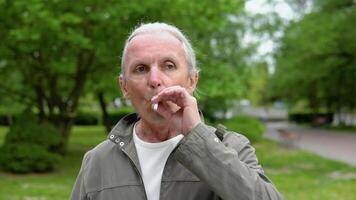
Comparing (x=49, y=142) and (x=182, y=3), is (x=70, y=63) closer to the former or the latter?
(x=49, y=142)

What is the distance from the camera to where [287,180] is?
37.6 ft

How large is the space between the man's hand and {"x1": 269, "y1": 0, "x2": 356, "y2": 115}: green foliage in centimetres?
2059

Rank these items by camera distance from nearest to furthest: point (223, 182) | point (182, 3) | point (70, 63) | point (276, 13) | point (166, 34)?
1. point (223, 182)
2. point (166, 34)
3. point (182, 3)
4. point (70, 63)
5. point (276, 13)

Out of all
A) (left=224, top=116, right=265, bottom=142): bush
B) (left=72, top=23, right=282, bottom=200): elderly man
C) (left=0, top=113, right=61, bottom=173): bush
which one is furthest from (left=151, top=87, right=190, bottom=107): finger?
(left=224, top=116, right=265, bottom=142): bush

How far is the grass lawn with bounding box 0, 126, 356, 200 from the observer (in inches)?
376

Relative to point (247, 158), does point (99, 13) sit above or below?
above

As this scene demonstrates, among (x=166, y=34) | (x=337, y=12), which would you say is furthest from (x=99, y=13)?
(x=337, y=12)

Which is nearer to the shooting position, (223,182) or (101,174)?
(223,182)

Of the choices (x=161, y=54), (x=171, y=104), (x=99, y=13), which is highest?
(x=99, y=13)

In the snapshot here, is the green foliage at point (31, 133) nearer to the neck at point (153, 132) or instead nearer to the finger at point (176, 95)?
the neck at point (153, 132)

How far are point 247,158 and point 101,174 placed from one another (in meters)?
0.50

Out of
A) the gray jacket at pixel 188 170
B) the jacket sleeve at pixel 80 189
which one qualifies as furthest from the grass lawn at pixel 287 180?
the gray jacket at pixel 188 170

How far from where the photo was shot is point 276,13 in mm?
25297

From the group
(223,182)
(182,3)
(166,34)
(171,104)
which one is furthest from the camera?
(182,3)
